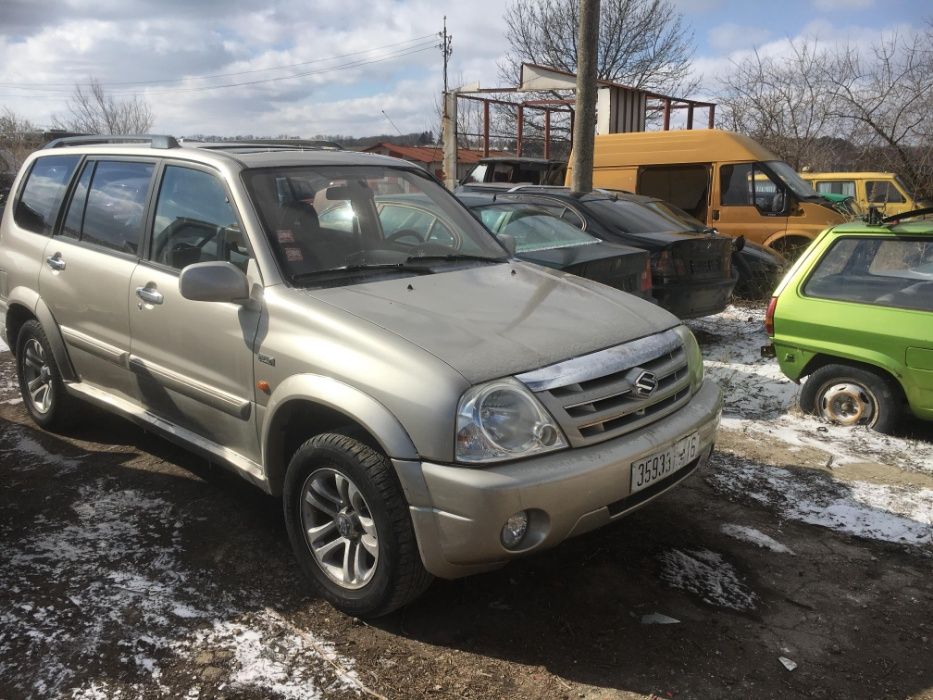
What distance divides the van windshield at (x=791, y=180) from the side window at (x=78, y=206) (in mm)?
8732

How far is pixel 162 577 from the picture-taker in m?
3.18

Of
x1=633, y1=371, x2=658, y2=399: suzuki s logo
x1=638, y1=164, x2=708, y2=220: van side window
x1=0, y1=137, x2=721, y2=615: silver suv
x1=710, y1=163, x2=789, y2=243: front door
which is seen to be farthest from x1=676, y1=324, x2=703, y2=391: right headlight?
x1=638, y1=164, x2=708, y2=220: van side window

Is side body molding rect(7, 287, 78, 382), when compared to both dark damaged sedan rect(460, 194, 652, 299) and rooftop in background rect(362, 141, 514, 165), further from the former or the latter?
rooftop in background rect(362, 141, 514, 165)

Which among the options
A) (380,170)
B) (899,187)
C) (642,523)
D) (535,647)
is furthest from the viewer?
(899,187)

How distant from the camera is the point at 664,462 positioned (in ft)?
9.54

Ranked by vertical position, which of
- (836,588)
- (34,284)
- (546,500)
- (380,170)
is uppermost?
(380,170)

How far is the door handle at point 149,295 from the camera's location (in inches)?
142

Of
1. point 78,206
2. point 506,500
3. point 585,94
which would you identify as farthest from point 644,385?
point 585,94

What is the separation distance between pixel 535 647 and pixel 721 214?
904 cm

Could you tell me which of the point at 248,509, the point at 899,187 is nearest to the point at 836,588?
the point at 248,509

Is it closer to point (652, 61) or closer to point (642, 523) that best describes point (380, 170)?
point (642, 523)

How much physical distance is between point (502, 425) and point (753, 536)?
180 cm

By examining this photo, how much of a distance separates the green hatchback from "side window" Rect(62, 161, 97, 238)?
4560 millimetres

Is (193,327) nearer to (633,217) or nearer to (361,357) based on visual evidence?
(361,357)
